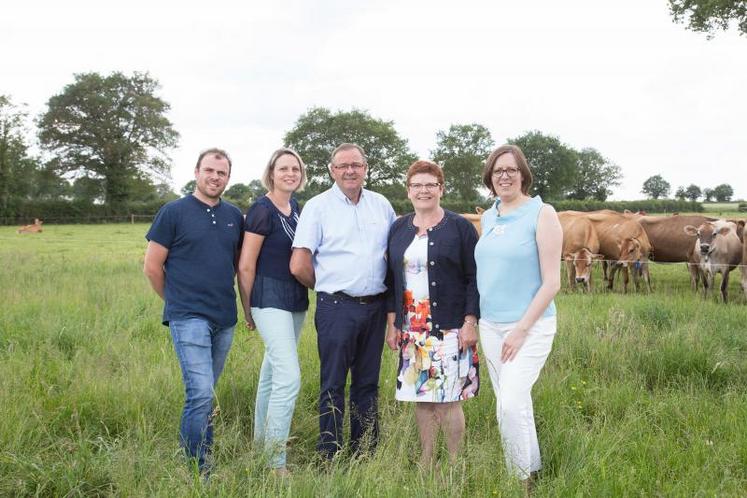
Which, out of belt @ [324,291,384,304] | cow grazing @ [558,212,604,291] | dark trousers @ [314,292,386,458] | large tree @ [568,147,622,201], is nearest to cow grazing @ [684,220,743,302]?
cow grazing @ [558,212,604,291]

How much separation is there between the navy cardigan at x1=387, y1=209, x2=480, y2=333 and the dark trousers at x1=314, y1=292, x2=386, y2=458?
8.8 inches

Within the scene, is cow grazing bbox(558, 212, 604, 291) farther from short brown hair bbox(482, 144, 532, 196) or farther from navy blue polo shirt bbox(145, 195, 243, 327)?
navy blue polo shirt bbox(145, 195, 243, 327)

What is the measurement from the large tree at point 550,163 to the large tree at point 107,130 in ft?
145

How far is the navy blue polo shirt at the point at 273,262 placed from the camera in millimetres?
3904

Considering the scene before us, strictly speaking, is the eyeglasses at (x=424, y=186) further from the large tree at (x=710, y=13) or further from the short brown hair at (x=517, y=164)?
the large tree at (x=710, y=13)

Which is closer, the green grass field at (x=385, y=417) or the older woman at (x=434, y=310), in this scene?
the green grass field at (x=385, y=417)

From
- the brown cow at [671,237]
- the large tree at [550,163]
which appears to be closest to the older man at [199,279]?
the brown cow at [671,237]

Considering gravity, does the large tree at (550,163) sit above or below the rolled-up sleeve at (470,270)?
above

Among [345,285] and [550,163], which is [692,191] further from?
[345,285]

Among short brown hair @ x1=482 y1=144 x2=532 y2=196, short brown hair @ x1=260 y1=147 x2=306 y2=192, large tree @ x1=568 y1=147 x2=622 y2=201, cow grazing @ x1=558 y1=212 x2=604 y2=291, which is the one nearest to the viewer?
short brown hair @ x1=482 y1=144 x2=532 y2=196

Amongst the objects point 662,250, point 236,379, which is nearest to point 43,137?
point 662,250

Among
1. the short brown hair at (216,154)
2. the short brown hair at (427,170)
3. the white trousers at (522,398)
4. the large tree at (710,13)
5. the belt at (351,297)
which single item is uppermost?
the large tree at (710,13)

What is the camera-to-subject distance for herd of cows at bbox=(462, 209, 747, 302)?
12125 millimetres

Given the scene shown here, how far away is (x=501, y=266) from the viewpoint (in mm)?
3445
